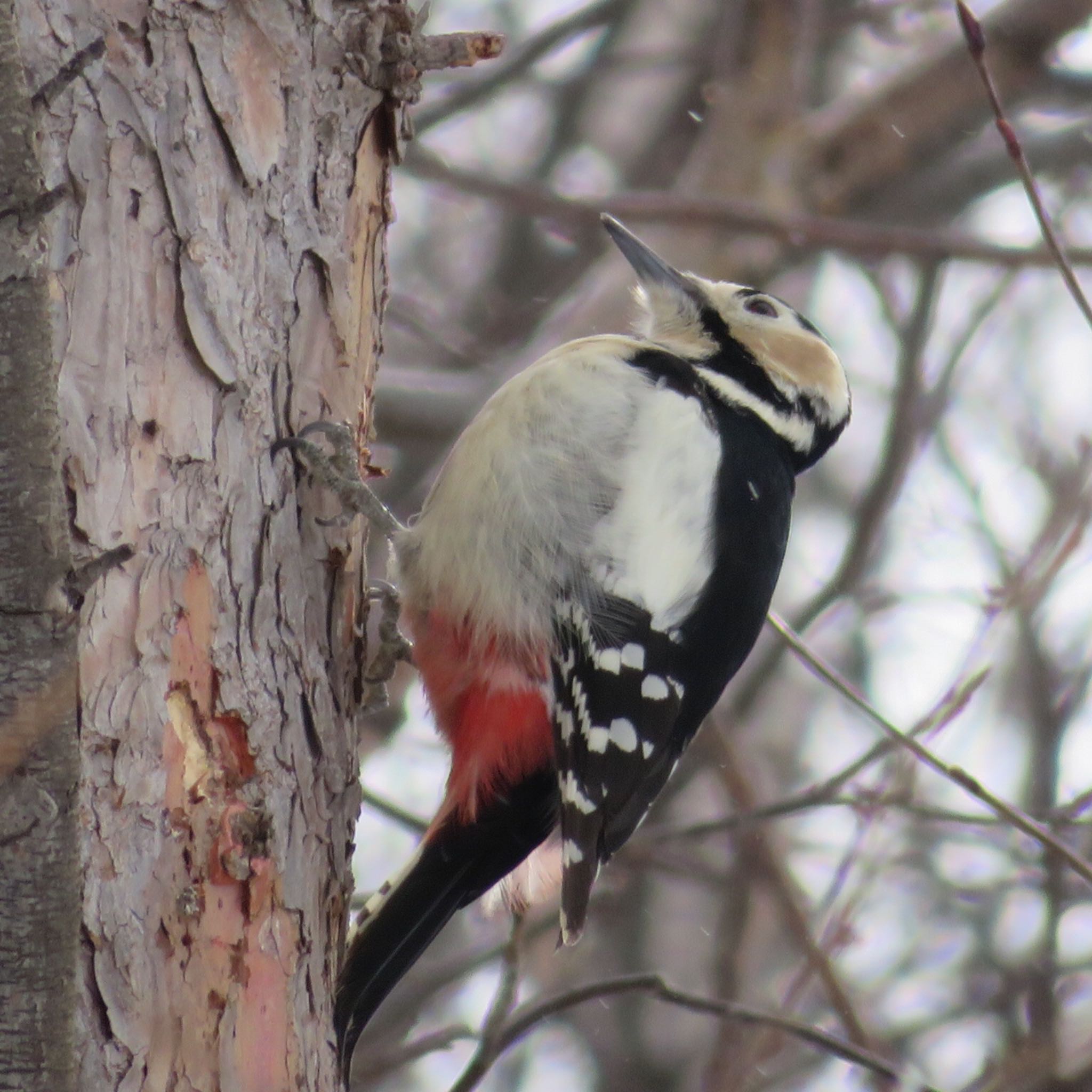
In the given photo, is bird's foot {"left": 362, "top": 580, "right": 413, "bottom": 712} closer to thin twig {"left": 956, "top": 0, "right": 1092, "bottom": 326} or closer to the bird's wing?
the bird's wing

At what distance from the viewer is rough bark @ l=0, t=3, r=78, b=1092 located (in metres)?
1.45

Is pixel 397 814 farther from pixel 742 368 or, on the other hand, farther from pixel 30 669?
pixel 30 669

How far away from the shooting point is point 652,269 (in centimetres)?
391

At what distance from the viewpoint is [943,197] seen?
287 inches

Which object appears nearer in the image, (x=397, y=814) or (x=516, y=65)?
(x=397, y=814)

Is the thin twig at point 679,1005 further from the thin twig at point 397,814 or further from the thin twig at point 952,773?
the thin twig at point 397,814

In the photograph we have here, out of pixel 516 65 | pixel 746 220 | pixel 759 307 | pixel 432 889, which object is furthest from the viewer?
pixel 516 65

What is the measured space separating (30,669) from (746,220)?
3409 millimetres

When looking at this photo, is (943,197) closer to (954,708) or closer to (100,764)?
(954,708)

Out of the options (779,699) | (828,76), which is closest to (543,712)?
(779,699)

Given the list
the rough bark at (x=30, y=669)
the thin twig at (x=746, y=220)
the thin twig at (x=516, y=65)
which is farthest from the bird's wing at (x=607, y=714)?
the thin twig at (x=516, y=65)

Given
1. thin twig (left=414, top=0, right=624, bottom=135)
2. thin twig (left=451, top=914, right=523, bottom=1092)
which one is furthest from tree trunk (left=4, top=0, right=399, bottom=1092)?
thin twig (left=414, top=0, right=624, bottom=135)

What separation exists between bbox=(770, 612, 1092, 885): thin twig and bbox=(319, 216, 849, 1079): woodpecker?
0.28 m

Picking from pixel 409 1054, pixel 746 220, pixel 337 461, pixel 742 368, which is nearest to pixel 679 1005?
pixel 409 1054
